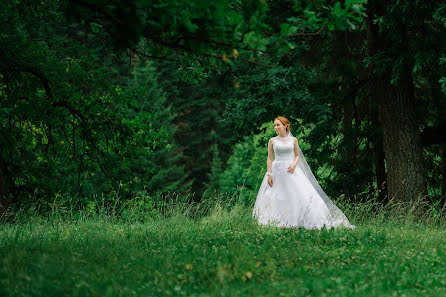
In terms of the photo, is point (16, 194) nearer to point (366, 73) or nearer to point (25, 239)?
point (25, 239)

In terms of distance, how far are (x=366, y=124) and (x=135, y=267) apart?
35.0 ft

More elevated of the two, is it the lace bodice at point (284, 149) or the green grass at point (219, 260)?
the lace bodice at point (284, 149)

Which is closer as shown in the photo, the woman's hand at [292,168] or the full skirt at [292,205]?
the full skirt at [292,205]

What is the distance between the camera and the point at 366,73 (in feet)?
52.2

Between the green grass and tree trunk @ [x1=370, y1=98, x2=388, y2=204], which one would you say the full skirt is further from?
tree trunk @ [x1=370, y1=98, x2=388, y2=204]

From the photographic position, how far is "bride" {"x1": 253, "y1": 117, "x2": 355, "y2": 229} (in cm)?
1095

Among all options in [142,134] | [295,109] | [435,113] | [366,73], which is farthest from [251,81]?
[435,113]

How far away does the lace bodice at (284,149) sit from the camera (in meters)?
11.8

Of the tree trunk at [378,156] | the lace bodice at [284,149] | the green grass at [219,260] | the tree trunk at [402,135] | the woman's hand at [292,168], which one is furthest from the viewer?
the tree trunk at [378,156]

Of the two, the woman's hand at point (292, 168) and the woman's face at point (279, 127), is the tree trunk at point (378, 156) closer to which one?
the woman's face at point (279, 127)

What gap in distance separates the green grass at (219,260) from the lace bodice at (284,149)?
1.63 meters

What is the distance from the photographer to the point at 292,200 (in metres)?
11.3

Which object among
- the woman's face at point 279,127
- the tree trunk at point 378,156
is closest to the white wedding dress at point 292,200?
the woman's face at point 279,127

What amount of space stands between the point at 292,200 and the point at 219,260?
4155 millimetres
